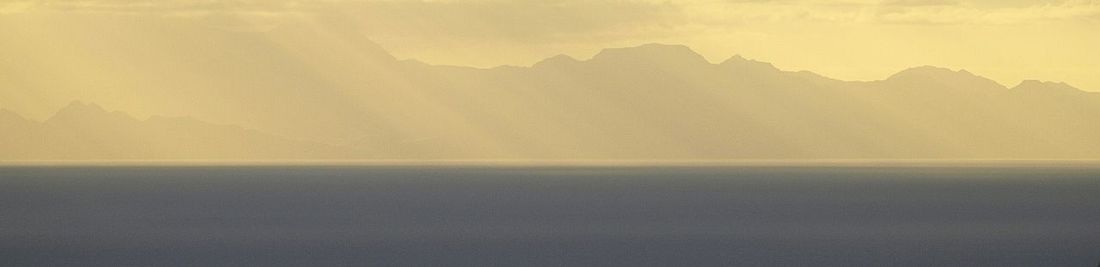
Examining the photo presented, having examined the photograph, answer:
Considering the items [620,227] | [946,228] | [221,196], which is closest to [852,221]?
[946,228]

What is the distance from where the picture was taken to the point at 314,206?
240 feet

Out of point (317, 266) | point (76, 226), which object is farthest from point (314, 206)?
point (317, 266)

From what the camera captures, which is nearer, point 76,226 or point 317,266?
point 317,266

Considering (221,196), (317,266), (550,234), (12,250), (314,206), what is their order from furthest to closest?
(221,196), (314,206), (550,234), (12,250), (317,266)

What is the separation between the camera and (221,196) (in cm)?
8831

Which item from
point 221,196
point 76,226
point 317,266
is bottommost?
point 317,266

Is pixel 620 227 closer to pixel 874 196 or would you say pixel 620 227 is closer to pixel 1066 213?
pixel 1066 213

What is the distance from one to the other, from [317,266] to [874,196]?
54.0 metres

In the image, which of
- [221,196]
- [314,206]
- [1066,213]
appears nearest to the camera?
[1066,213]

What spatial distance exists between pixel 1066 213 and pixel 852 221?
1084 centimetres

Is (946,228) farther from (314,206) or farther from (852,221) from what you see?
(314,206)

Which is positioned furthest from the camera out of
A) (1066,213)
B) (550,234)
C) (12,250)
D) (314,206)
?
(314,206)

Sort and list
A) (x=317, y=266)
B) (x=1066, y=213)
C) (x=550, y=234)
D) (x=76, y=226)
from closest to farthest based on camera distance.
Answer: (x=317, y=266) → (x=550, y=234) → (x=76, y=226) → (x=1066, y=213)

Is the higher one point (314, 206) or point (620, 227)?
point (314, 206)
